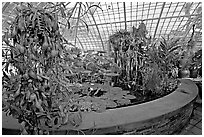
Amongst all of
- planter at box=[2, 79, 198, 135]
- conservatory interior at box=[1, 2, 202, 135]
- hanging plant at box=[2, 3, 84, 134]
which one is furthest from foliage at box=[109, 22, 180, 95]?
hanging plant at box=[2, 3, 84, 134]

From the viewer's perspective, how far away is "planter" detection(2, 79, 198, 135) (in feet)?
5.05

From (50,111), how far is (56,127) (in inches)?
6.5

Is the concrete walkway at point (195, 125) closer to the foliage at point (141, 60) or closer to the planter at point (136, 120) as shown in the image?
the planter at point (136, 120)

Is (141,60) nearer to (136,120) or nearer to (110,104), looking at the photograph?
(110,104)

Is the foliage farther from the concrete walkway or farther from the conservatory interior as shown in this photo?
the concrete walkway

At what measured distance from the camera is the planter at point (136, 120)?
1540mm

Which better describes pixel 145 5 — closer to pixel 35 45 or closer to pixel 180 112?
pixel 180 112

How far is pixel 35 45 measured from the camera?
119 centimetres

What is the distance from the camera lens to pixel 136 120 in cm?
169

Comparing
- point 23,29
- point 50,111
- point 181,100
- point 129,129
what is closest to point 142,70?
point 181,100

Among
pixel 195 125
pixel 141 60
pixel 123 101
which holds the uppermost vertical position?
pixel 141 60

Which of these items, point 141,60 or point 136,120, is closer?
point 136,120

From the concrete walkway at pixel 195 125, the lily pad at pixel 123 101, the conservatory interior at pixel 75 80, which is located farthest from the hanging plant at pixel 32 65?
the concrete walkway at pixel 195 125

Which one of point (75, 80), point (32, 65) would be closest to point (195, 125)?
point (75, 80)
